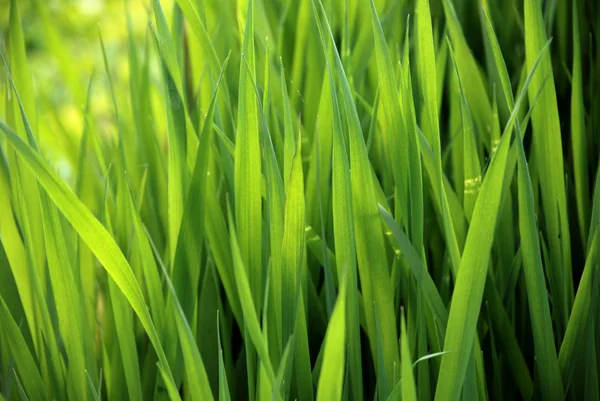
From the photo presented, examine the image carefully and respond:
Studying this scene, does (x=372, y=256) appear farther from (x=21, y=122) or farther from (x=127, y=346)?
(x=21, y=122)

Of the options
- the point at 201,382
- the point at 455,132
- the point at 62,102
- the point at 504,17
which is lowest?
the point at 201,382

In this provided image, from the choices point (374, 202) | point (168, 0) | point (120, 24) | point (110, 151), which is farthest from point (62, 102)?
point (374, 202)

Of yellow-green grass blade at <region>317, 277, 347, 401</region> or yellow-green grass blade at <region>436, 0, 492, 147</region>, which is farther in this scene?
yellow-green grass blade at <region>436, 0, 492, 147</region>

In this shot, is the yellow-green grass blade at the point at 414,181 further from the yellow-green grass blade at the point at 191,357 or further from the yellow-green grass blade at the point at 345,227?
the yellow-green grass blade at the point at 191,357

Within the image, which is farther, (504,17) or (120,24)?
(120,24)

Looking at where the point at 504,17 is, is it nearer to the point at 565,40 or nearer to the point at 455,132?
the point at 565,40

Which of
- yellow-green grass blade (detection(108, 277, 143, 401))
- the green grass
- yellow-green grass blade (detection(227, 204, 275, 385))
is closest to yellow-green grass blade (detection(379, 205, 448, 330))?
the green grass

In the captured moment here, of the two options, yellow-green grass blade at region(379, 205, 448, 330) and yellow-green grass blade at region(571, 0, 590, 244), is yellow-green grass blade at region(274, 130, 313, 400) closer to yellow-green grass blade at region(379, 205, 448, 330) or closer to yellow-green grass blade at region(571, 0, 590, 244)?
yellow-green grass blade at region(379, 205, 448, 330)
